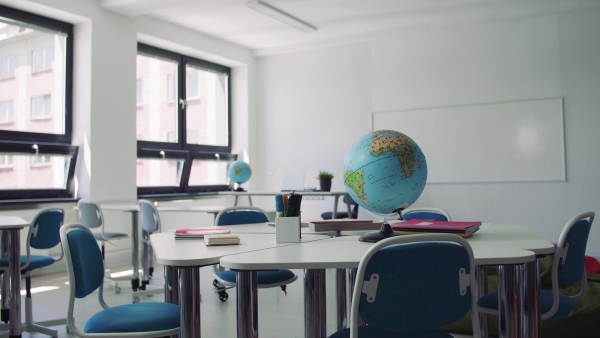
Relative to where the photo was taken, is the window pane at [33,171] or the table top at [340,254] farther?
the window pane at [33,171]

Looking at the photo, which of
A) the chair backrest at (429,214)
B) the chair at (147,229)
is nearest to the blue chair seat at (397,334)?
the chair backrest at (429,214)

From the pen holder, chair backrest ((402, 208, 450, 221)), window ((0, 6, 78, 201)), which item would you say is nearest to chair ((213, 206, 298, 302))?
the pen holder

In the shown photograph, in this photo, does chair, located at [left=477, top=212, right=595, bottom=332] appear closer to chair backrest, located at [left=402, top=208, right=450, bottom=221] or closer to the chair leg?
chair backrest, located at [left=402, top=208, right=450, bottom=221]

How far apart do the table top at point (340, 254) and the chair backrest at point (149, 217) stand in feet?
8.57

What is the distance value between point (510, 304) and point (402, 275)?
0.56 metres

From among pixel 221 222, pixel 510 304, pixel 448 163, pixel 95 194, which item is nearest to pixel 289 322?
pixel 221 222

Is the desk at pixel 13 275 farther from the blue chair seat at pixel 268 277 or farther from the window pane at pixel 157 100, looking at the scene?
the window pane at pixel 157 100

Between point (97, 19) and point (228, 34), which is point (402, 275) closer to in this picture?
point (97, 19)

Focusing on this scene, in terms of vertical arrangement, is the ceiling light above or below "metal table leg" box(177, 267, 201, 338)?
above

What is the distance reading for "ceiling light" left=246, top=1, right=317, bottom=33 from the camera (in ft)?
19.9

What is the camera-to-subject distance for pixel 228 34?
7.53 meters

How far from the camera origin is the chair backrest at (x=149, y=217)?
4336mm

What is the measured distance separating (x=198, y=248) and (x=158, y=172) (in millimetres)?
5617

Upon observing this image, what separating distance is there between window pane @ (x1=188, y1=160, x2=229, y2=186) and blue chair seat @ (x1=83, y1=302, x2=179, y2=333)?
584 centimetres
